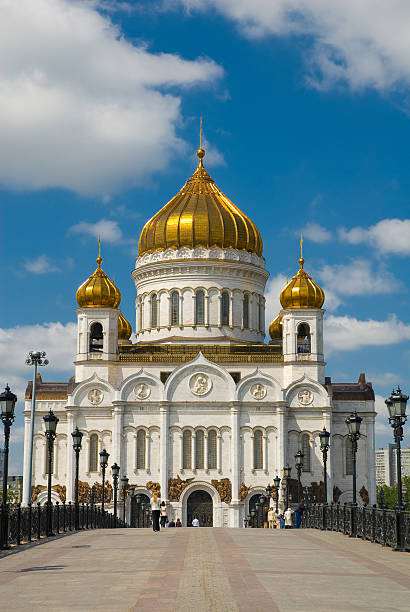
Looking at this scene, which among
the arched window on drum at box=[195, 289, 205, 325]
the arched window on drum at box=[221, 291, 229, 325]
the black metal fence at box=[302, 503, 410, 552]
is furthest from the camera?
the arched window on drum at box=[221, 291, 229, 325]

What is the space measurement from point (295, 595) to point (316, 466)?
151ft

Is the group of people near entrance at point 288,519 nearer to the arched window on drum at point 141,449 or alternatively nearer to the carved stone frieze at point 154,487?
the carved stone frieze at point 154,487

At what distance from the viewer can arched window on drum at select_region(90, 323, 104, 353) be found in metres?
58.9

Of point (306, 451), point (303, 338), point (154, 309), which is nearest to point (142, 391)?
point (154, 309)

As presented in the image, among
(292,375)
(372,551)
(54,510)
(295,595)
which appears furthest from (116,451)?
(295,595)

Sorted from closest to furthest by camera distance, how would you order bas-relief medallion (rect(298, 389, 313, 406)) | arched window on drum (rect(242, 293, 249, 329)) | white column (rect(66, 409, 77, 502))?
white column (rect(66, 409, 77, 502))
bas-relief medallion (rect(298, 389, 313, 406))
arched window on drum (rect(242, 293, 249, 329))

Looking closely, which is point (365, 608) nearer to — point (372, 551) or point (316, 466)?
point (372, 551)

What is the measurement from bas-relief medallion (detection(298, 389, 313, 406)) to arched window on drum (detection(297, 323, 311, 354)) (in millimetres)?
3147

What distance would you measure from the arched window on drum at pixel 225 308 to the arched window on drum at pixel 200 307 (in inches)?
50.8

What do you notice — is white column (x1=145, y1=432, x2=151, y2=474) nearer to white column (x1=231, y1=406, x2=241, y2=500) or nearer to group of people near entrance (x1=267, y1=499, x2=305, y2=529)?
white column (x1=231, y1=406, x2=241, y2=500)

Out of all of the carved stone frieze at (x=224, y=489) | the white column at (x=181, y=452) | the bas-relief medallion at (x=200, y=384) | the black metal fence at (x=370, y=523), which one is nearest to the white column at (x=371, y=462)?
the carved stone frieze at (x=224, y=489)

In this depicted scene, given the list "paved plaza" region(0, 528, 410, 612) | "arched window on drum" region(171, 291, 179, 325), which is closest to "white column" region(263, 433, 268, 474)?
"arched window on drum" region(171, 291, 179, 325)

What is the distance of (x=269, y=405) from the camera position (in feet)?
184

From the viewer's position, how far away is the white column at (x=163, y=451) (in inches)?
2154
